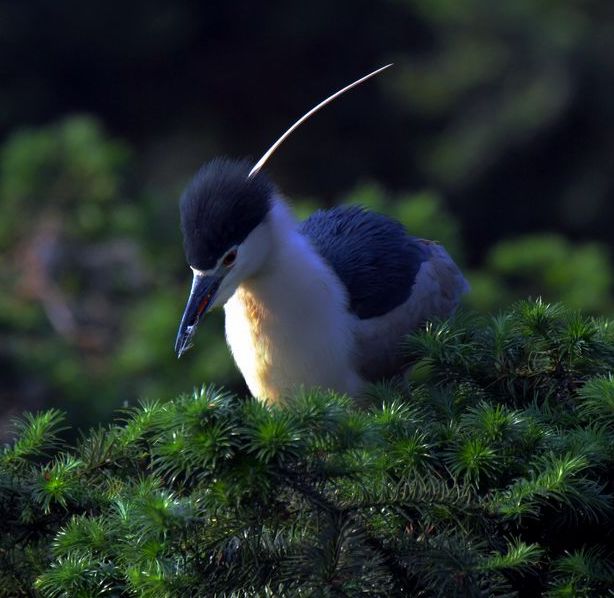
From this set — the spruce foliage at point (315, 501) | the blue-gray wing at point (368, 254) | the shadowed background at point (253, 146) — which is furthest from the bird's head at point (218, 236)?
the shadowed background at point (253, 146)

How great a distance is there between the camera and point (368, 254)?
2877 millimetres

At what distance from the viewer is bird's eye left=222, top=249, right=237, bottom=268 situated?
7.98 ft

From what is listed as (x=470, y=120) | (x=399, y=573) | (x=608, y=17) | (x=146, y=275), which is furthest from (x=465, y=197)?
(x=399, y=573)

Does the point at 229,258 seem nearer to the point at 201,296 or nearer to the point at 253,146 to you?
the point at 201,296

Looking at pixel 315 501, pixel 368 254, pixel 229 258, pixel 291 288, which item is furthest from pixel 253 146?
pixel 315 501

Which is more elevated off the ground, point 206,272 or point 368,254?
point 206,272

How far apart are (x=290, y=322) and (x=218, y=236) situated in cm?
28

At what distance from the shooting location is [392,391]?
2.13 metres

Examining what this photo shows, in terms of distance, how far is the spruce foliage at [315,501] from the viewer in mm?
1590

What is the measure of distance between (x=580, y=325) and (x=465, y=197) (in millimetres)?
5900

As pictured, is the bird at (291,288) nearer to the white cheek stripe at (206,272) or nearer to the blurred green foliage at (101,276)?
the white cheek stripe at (206,272)

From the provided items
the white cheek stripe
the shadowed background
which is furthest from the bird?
the shadowed background

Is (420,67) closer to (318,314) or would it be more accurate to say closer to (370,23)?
(370,23)

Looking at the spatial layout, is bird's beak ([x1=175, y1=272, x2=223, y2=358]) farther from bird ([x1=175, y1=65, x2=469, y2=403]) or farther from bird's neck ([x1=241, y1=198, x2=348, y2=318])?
bird's neck ([x1=241, y1=198, x2=348, y2=318])
